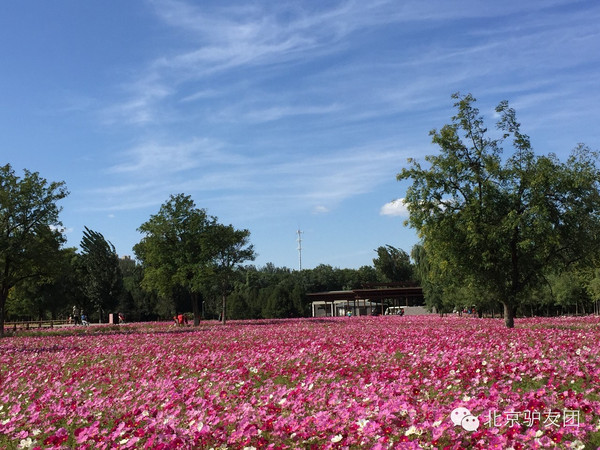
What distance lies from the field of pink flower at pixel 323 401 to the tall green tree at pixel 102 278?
5998 cm

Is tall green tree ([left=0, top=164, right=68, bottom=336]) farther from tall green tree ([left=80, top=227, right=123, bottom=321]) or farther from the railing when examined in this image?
tall green tree ([left=80, top=227, right=123, bottom=321])

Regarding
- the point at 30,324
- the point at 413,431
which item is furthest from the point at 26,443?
the point at 30,324

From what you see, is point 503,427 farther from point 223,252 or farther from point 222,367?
point 223,252

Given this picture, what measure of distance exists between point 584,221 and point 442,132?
7279 mm

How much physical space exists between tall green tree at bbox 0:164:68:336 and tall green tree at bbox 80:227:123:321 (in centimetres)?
3743

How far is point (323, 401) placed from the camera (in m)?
7.60

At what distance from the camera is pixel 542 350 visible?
11.8 metres

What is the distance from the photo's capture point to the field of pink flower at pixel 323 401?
18.9 feet

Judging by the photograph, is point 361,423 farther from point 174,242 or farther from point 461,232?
point 174,242

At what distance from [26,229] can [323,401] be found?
3148 cm

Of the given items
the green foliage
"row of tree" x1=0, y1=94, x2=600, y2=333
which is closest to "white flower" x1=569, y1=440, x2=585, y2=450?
"row of tree" x1=0, y1=94, x2=600, y2=333

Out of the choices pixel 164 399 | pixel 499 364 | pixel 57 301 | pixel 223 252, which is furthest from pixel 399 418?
pixel 57 301

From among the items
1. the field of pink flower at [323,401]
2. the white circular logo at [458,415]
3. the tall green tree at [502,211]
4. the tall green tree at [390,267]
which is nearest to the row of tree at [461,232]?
the tall green tree at [502,211]

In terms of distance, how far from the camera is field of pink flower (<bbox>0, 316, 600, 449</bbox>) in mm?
5758
